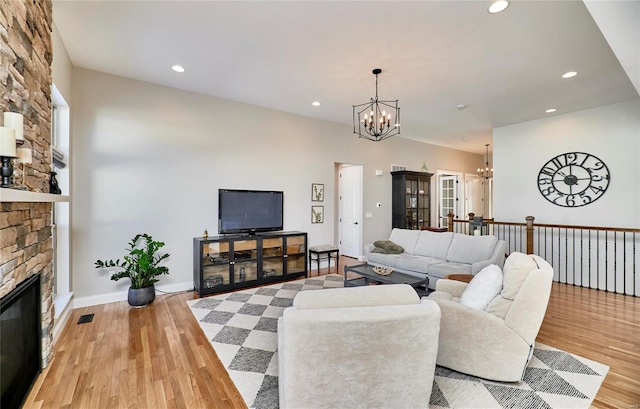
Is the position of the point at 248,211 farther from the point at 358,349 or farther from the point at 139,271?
the point at 358,349

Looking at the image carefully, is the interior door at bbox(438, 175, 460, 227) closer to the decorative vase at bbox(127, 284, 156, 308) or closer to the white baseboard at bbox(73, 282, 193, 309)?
the white baseboard at bbox(73, 282, 193, 309)

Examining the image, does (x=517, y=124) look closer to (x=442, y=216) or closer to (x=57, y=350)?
(x=442, y=216)

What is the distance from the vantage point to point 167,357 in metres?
2.48

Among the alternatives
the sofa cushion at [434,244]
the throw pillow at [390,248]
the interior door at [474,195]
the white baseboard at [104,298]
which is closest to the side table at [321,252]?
the throw pillow at [390,248]

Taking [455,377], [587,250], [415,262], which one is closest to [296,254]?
[415,262]

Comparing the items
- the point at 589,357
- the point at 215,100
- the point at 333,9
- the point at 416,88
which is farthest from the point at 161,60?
the point at 589,357

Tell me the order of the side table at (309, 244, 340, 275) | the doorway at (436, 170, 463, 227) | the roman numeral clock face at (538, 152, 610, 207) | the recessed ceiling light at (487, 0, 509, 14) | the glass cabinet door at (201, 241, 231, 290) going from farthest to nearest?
the doorway at (436, 170, 463, 227), the side table at (309, 244, 340, 275), the roman numeral clock face at (538, 152, 610, 207), the glass cabinet door at (201, 241, 231, 290), the recessed ceiling light at (487, 0, 509, 14)

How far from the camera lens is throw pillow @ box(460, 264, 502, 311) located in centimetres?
219

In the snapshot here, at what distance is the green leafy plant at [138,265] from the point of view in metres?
3.60

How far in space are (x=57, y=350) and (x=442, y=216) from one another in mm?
8409

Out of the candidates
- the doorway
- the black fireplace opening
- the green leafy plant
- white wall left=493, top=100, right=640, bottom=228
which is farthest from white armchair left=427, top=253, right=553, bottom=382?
the doorway

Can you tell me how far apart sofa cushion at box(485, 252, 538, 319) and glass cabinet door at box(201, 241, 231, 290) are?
3414 millimetres

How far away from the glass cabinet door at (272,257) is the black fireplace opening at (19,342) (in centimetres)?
274

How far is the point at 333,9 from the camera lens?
2455 millimetres
